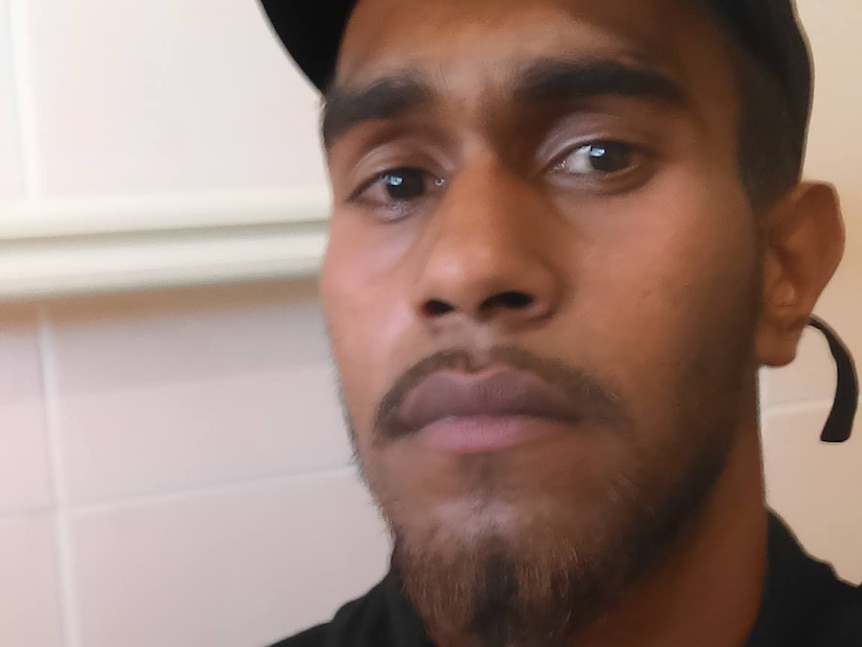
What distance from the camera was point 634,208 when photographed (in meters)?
0.53

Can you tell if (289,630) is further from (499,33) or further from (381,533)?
(499,33)

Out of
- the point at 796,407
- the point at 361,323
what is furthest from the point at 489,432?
the point at 796,407

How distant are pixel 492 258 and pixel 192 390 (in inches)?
14.6

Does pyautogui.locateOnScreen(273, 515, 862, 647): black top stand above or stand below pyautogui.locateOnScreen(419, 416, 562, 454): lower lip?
below

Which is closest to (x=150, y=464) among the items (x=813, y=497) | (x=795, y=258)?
(x=795, y=258)

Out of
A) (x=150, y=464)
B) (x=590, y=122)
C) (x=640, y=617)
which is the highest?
(x=590, y=122)

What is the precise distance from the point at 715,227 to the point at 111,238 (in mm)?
448

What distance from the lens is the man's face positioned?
1.60 feet

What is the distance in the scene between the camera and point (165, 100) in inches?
28.3

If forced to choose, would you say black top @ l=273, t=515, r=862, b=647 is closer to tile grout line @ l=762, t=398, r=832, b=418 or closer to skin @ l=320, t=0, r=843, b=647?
skin @ l=320, t=0, r=843, b=647

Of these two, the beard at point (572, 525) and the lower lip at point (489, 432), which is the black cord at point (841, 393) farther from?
the lower lip at point (489, 432)

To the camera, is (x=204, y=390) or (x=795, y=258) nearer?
(x=795, y=258)

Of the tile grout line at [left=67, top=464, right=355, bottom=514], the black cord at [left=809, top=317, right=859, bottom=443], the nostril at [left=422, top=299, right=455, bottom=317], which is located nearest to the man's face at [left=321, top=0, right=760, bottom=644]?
the nostril at [left=422, top=299, right=455, bottom=317]

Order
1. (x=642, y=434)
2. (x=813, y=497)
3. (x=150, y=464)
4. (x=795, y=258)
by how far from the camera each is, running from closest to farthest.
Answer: (x=642, y=434) < (x=795, y=258) < (x=150, y=464) < (x=813, y=497)
